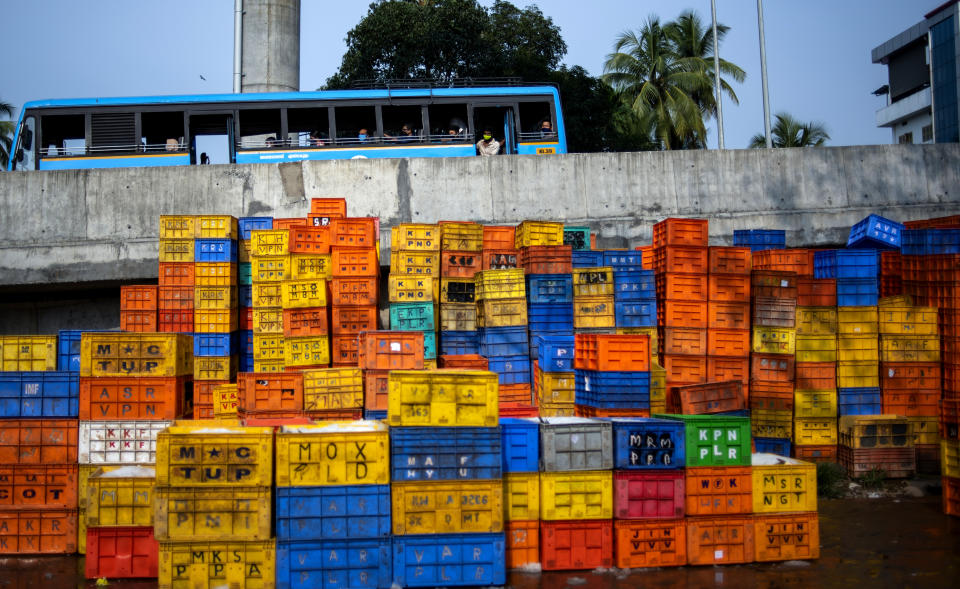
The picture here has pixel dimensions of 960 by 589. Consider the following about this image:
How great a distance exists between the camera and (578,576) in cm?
833

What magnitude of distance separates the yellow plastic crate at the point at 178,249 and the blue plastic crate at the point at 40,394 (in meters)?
5.05

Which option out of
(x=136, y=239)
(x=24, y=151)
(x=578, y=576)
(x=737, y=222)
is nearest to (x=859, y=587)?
(x=578, y=576)

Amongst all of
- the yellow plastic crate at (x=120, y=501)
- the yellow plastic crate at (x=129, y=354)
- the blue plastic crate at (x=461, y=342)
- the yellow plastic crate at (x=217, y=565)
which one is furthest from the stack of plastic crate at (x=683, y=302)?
the yellow plastic crate at (x=120, y=501)

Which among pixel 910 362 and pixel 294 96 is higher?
pixel 294 96

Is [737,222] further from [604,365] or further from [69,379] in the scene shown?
[69,379]

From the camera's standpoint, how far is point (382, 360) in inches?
456

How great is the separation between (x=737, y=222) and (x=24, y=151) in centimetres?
1824

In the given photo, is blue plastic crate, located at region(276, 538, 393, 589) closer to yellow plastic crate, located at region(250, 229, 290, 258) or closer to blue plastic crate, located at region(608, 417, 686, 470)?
blue plastic crate, located at region(608, 417, 686, 470)

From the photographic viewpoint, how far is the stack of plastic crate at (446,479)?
797 centimetres

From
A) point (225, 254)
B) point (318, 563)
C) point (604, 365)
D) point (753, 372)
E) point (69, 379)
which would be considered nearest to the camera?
point (318, 563)

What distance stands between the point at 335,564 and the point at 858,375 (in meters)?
9.92

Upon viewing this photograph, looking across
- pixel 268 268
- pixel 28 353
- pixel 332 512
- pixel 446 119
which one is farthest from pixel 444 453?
pixel 446 119

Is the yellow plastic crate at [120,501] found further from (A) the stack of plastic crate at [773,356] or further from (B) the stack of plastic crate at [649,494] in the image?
(A) the stack of plastic crate at [773,356]

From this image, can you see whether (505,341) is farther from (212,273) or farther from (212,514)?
(212,514)
